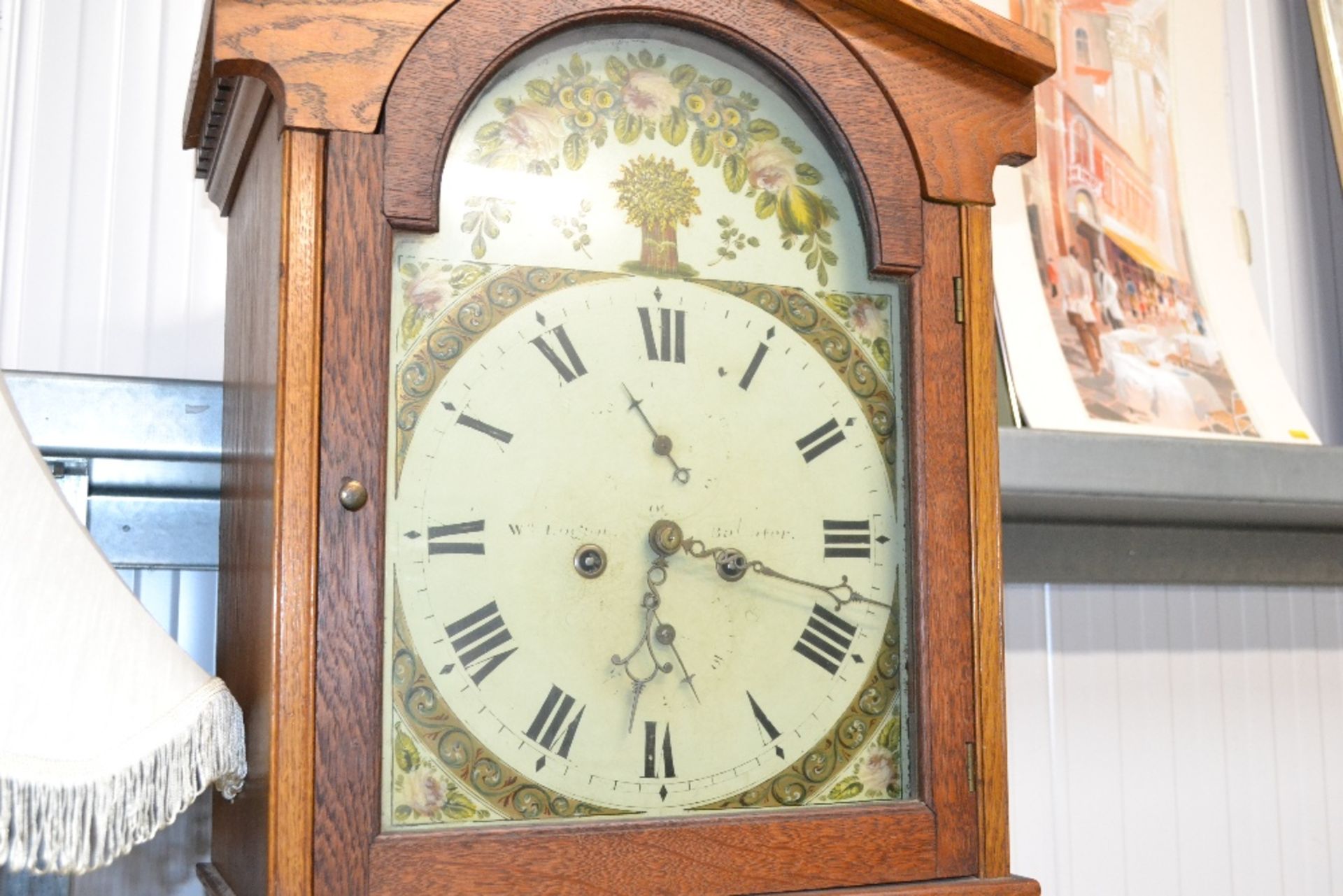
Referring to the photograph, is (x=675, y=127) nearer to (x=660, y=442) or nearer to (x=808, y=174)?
(x=808, y=174)

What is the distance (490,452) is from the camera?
886 mm

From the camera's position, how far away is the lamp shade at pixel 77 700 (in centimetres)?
73

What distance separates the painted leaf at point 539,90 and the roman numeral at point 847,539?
339 mm

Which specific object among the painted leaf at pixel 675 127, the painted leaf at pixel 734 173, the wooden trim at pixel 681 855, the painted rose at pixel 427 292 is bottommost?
the wooden trim at pixel 681 855

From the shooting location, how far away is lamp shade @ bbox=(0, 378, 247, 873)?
0.73 m

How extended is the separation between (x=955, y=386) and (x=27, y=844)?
636mm

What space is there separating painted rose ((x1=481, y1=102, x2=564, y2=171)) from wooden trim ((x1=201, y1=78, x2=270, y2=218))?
15cm

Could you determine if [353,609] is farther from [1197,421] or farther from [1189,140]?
[1189,140]

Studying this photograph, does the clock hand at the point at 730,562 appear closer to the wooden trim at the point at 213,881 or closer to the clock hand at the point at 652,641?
the clock hand at the point at 652,641

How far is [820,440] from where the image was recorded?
97 centimetres

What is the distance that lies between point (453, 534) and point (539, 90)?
30 centimetres

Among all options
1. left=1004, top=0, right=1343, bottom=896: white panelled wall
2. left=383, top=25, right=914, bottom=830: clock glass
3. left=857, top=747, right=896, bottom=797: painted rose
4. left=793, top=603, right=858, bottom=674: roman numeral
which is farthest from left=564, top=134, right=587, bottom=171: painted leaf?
left=1004, top=0, right=1343, bottom=896: white panelled wall

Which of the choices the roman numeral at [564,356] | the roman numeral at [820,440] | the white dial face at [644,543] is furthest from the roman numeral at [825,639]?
the roman numeral at [564,356]

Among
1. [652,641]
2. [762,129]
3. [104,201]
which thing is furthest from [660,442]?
[104,201]
